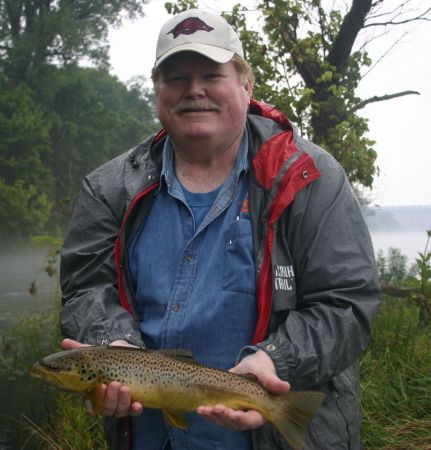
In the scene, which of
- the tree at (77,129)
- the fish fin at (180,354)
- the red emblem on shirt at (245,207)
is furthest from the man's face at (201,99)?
the tree at (77,129)

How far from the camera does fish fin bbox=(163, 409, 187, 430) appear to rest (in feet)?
8.90

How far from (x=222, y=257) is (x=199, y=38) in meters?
0.99

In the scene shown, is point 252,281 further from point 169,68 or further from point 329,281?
point 169,68

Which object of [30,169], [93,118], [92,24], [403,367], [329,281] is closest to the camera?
[329,281]

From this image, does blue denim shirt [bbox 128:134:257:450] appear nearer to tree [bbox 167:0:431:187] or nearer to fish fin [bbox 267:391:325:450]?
fish fin [bbox 267:391:325:450]

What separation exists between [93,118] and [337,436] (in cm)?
4642

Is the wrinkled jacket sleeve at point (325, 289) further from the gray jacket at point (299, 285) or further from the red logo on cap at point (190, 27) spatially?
the red logo on cap at point (190, 27)

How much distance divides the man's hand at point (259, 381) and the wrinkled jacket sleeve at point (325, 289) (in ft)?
0.15

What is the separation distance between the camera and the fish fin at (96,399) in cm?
266

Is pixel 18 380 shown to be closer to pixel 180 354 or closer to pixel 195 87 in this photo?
pixel 180 354

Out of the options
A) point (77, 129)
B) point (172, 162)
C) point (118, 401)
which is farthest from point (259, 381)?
point (77, 129)

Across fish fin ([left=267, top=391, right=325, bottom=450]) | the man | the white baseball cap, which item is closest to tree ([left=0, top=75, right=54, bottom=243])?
the man

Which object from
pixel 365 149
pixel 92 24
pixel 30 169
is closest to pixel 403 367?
pixel 365 149

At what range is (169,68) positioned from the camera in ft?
9.69
